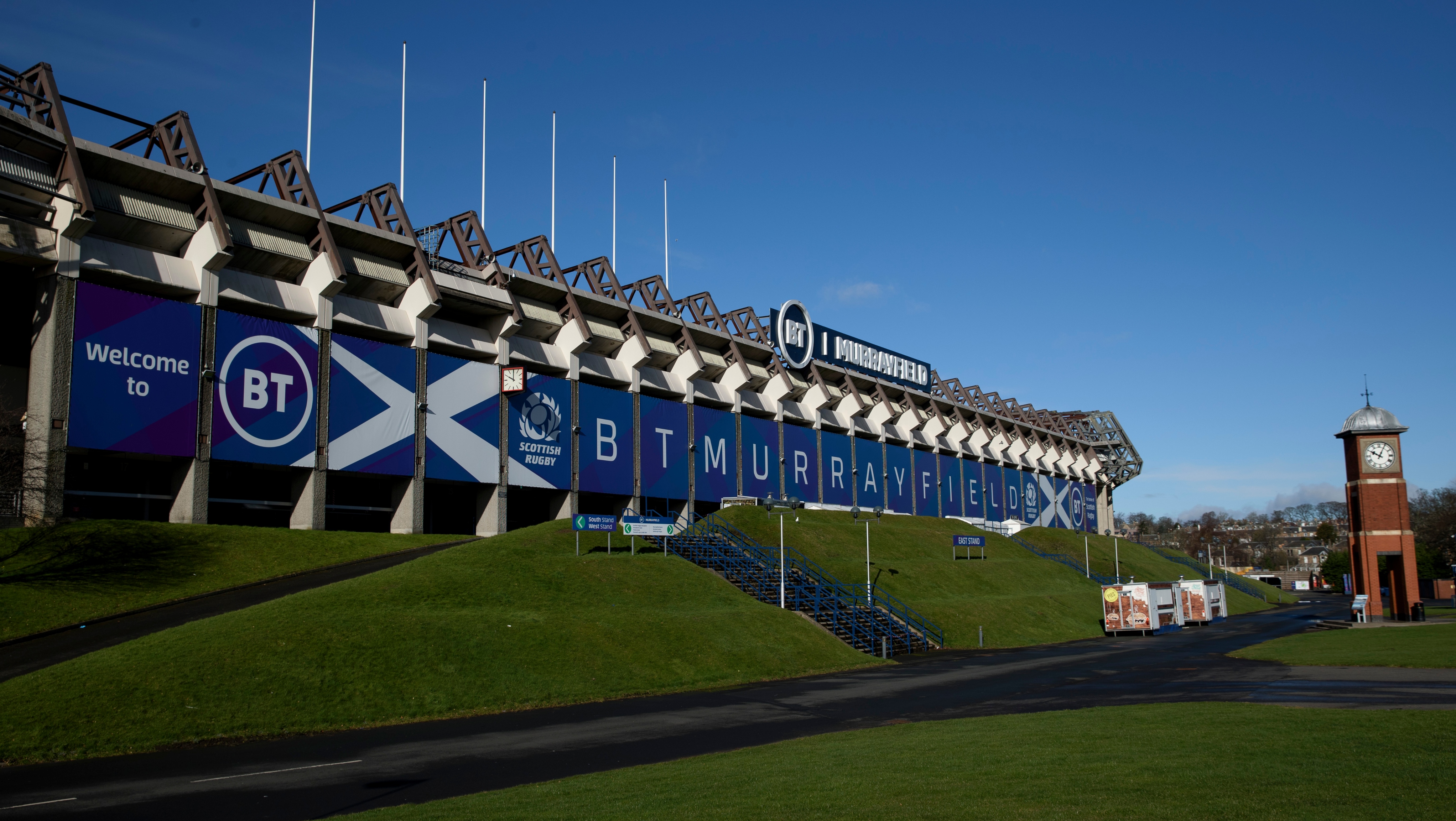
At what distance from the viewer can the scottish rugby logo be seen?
193ft

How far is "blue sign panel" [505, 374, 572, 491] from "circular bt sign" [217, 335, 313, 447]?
13.5 meters

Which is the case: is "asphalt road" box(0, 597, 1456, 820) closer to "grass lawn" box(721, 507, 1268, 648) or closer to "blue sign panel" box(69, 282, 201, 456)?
"grass lawn" box(721, 507, 1268, 648)

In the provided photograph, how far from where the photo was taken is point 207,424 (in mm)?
43031

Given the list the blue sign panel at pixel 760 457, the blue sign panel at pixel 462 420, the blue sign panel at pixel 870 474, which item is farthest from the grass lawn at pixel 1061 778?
the blue sign panel at pixel 870 474

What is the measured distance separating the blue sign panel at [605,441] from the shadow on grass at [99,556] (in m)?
27.9

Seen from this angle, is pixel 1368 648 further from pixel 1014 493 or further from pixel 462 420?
pixel 1014 493

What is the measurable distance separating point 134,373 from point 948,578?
43186 millimetres

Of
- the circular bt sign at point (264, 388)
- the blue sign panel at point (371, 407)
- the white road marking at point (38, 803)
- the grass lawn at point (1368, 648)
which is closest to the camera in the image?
the white road marking at point (38, 803)

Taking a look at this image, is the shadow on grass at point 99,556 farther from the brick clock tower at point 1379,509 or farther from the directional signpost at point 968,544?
the brick clock tower at point 1379,509

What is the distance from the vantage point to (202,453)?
4281 centimetres

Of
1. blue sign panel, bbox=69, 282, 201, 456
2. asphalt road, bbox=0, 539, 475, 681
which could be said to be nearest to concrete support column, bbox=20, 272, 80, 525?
blue sign panel, bbox=69, 282, 201, 456

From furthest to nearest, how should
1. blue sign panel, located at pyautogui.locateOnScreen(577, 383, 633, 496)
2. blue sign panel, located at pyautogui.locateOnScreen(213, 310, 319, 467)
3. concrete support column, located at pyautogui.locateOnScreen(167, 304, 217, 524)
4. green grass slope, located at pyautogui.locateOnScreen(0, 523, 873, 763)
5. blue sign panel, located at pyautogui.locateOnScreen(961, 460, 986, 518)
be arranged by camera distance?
blue sign panel, located at pyautogui.locateOnScreen(961, 460, 986, 518)
blue sign panel, located at pyautogui.locateOnScreen(577, 383, 633, 496)
blue sign panel, located at pyautogui.locateOnScreen(213, 310, 319, 467)
concrete support column, located at pyautogui.locateOnScreen(167, 304, 217, 524)
green grass slope, located at pyautogui.locateOnScreen(0, 523, 873, 763)

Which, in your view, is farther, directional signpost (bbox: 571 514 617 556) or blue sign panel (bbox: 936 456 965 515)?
blue sign panel (bbox: 936 456 965 515)

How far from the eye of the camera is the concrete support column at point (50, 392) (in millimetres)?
36656
